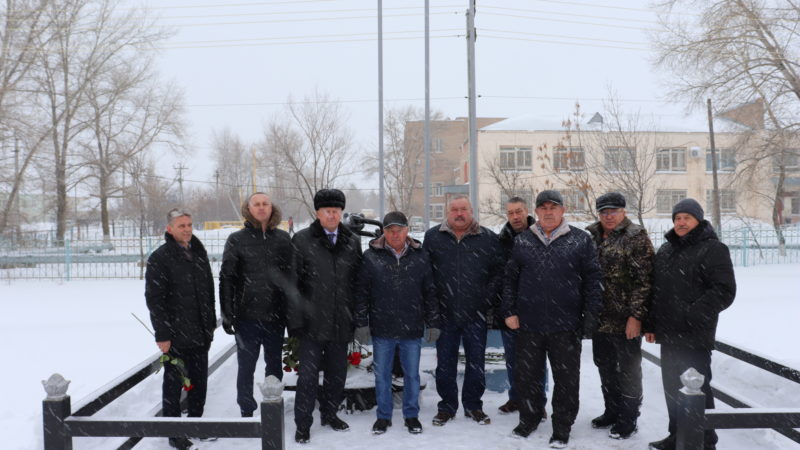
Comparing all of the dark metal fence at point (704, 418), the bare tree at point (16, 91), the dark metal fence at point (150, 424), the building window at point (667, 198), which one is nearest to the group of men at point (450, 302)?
the dark metal fence at point (704, 418)

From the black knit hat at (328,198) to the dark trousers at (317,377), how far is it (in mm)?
1134

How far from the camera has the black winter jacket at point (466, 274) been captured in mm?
4613

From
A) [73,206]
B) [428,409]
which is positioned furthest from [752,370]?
[73,206]

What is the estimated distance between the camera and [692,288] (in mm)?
3816

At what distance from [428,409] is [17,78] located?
19597mm

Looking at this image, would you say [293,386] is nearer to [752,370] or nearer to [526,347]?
[526,347]

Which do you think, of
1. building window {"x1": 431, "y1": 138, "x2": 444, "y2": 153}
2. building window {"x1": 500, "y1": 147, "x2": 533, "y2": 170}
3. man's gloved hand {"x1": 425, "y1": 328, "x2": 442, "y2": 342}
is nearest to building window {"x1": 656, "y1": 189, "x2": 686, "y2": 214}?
building window {"x1": 500, "y1": 147, "x2": 533, "y2": 170}

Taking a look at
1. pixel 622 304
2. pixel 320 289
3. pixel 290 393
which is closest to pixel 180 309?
pixel 320 289

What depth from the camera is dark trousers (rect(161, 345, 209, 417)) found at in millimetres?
4234

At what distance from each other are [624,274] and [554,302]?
2.09 feet

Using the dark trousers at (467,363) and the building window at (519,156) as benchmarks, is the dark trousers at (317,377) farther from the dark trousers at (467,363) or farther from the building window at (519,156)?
the building window at (519,156)

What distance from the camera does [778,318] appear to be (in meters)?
9.13

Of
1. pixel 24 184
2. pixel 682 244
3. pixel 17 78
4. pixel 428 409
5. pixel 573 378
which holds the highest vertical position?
pixel 17 78

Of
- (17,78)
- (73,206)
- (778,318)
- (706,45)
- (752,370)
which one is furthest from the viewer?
(73,206)
